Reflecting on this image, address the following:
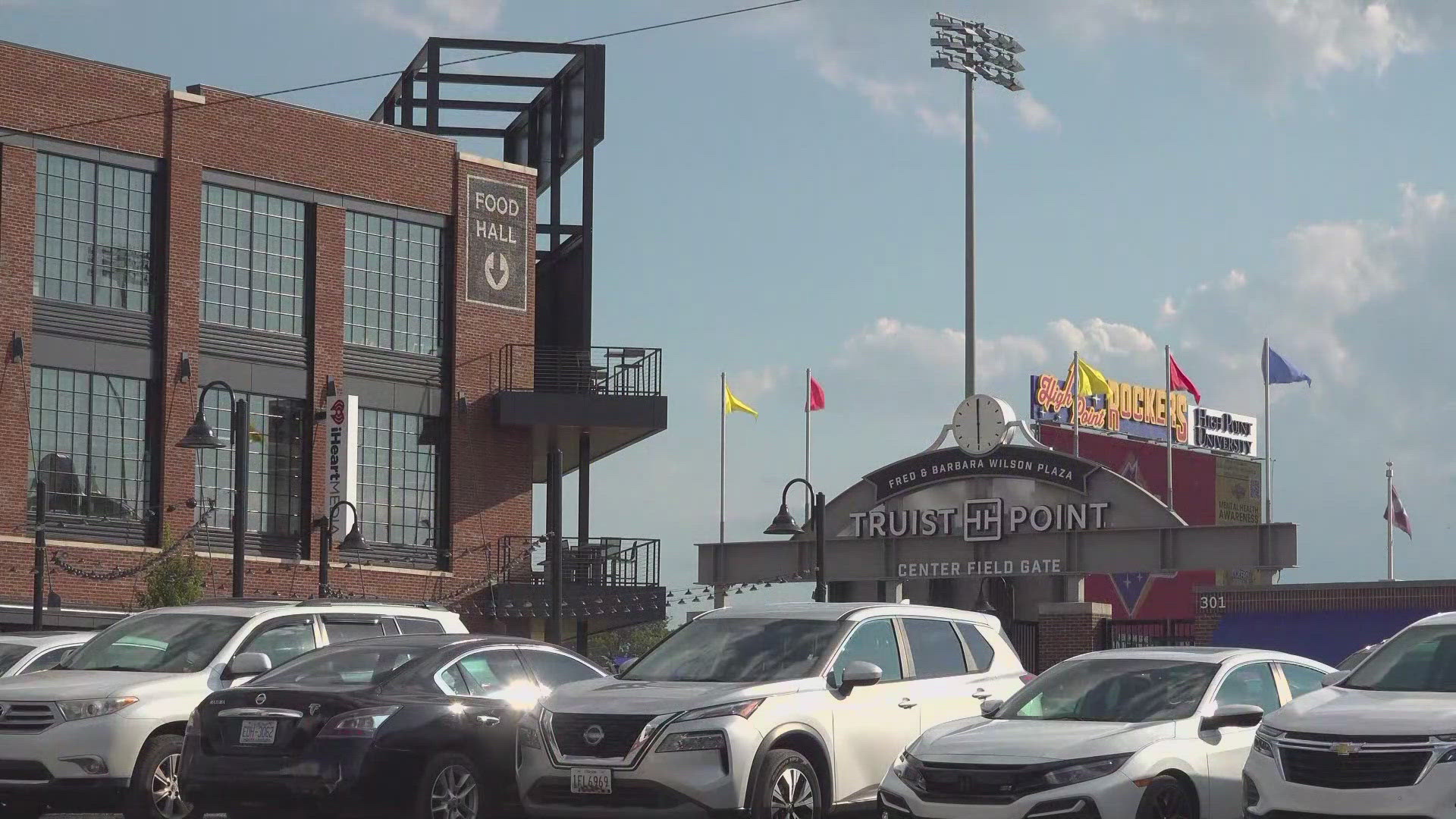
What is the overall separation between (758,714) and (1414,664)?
409 cm

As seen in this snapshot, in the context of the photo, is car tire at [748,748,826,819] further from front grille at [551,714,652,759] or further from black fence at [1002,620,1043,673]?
black fence at [1002,620,1043,673]

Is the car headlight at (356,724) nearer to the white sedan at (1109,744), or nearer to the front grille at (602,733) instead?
the front grille at (602,733)

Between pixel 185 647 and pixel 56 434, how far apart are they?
71.8 feet

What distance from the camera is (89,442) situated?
119ft

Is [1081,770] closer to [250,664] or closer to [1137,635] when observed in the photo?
[250,664]

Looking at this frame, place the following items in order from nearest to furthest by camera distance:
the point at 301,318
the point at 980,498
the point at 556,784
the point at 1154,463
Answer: the point at 556,784, the point at 980,498, the point at 301,318, the point at 1154,463

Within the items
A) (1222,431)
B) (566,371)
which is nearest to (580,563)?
(566,371)

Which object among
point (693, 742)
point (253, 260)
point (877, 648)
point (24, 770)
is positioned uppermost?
point (253, 260)

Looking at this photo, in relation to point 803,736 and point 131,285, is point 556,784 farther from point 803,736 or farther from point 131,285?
point 131,285

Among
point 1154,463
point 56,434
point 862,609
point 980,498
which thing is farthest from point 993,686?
point 1154,463

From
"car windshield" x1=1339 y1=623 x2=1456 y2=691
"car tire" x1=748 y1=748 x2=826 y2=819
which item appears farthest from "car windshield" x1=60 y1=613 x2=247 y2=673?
"car windshield" x1=1339 y1=623 x2=1456 y2=691

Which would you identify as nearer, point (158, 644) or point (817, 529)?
point (158, 644)

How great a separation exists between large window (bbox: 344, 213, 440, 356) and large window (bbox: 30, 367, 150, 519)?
5034mm

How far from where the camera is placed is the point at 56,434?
117 feet
